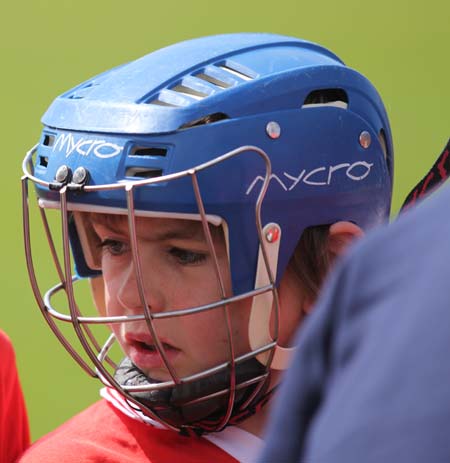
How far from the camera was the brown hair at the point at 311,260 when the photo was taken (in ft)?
3.64

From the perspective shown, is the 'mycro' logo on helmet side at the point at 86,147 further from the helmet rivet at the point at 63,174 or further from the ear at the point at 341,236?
the ear at the point at 341,236

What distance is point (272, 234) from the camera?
3.46 ft

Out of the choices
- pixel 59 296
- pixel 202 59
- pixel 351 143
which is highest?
pixel 202 59

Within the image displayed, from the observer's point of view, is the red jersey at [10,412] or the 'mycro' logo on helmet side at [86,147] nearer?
the 'mycro' logo on helmet side at [86,147]

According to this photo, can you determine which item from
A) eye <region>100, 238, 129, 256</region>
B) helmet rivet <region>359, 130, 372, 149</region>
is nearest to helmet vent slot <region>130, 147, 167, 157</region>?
eye <region>100, 238, 129, 256</region>

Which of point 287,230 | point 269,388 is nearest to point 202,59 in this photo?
point 287,230

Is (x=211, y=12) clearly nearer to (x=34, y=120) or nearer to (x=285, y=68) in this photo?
(x=34, y=120)

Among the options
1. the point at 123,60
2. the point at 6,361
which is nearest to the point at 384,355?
the point at 6,361

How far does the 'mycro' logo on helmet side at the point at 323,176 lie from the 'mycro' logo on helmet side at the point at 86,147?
13 cm

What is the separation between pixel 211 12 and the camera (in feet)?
5.59

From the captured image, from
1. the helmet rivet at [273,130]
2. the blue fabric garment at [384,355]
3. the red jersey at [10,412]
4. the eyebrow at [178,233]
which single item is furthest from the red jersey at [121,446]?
the blue fabric garment at [384,355]

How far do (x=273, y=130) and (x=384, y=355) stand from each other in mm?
706

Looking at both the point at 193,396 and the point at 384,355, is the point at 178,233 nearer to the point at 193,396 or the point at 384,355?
the point at 193,396

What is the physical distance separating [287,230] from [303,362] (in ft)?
2.23
